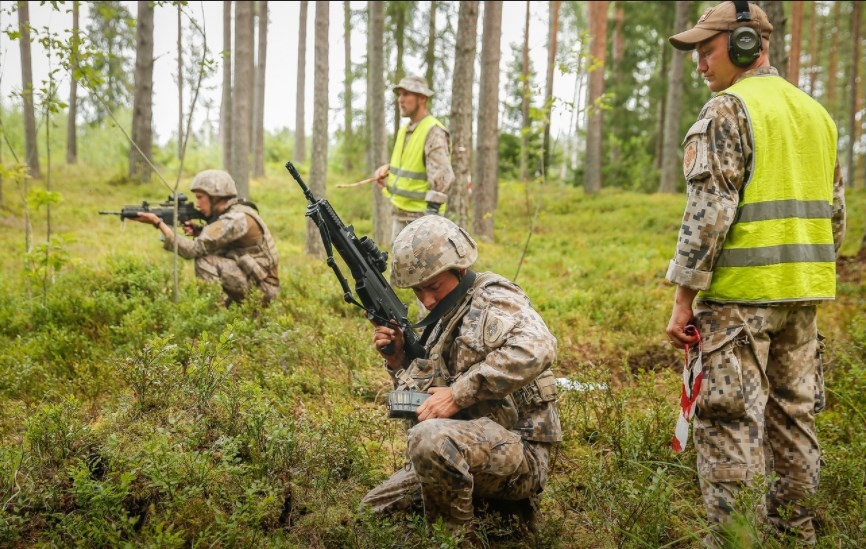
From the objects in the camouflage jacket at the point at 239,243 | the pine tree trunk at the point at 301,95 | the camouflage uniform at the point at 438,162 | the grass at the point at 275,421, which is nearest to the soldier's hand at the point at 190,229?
the camouflage jacket at the point at 239,243

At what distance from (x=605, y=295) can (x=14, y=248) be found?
9543 millimetres

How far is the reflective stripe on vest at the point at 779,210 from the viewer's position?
2.89 m

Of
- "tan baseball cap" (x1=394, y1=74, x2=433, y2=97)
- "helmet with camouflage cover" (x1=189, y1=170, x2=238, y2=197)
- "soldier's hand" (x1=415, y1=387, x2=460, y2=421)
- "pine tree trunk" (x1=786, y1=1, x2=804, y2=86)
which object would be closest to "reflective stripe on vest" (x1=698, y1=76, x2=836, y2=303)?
"soldier's hand" (x1=415, y1=387, x2=460, y2=421)

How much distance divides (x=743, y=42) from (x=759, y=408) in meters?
1.70

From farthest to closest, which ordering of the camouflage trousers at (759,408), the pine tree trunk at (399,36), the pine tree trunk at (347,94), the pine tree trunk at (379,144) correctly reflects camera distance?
the pine tree trunk at (347,94)
the pine tree trunk at (399,36)
the pine tree trunk at (379,144)
the camouflage trousers at (759,408)

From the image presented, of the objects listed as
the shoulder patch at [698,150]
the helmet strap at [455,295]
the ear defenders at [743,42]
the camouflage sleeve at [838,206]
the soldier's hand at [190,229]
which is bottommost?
the helmet strap at [455,295]

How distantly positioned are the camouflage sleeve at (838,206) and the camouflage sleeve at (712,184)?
655 millimetres

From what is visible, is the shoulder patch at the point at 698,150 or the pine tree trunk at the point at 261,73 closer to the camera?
the shoulder patch at the point at 698,150

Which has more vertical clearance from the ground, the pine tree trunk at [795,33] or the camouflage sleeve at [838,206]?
the pine tree trunk at [795,33]

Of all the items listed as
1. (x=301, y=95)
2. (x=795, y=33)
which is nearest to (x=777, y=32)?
(x=795, y=33)

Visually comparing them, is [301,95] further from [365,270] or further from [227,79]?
[365,270]

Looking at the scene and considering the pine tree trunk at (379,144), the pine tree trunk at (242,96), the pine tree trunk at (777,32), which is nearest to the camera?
the pine tree trunk at (777,32)

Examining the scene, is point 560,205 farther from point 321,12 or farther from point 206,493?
point 206,493

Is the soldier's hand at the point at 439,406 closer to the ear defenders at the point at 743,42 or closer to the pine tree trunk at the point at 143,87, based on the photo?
the ear defenders at the point at 743,42
